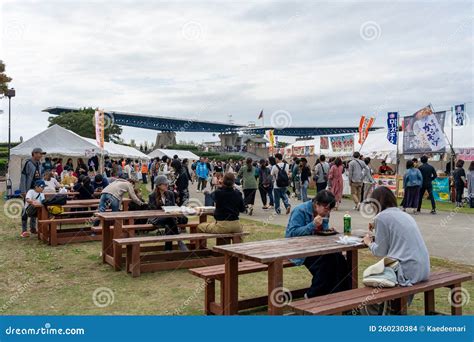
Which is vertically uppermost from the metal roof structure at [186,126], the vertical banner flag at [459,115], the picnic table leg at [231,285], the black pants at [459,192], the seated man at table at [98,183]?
the metal roof structure at [186,126]

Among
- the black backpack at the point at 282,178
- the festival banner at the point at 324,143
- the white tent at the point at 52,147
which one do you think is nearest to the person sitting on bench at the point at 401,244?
the black backpack at the point at 282,178

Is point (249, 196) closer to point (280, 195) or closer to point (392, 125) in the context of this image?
point (280, 195)

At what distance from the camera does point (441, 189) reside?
1677cm

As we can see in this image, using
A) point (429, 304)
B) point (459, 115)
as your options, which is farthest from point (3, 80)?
point (429, 304)

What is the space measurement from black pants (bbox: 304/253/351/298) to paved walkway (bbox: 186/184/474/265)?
304cm

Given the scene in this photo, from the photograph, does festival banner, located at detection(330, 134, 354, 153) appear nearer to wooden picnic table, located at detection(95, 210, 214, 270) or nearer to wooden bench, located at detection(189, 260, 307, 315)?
wooden picnic table, located at detection(95, 210, 214, 270)

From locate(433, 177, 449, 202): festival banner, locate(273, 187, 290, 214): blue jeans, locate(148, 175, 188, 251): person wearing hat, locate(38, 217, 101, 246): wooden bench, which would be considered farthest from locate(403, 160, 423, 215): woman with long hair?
locate(38, 217, 101, 246): wooden bench

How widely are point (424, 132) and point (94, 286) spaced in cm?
1457

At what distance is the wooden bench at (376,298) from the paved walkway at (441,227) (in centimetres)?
262

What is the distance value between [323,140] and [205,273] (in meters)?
Result: 21.9

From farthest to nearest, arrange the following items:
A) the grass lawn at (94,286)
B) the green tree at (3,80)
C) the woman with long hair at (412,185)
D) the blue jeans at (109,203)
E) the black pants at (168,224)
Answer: the green tree at (3,80), the woman with long hair at (412,185), the blue jeans at (109,203), the black pants at (168,224), the grass lawn at (94,286)

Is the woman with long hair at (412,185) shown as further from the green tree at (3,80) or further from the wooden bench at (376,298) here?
the green tree at (3,80)

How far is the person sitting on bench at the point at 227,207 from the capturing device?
637 centimetres
